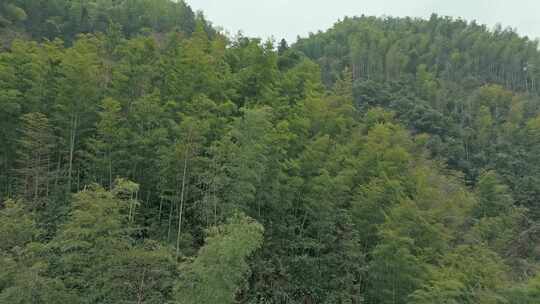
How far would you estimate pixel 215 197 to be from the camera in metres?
14.9

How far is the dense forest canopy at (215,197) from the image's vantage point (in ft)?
38.8

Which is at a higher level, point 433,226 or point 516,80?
point 516,80

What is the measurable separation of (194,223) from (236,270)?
6854mm

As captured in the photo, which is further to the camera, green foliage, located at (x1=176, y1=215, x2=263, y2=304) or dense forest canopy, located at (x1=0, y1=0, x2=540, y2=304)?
dense forest canopy, located at (x1=0, y1=0, x2=540, y2=304)

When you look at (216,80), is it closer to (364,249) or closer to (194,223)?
(194,223)

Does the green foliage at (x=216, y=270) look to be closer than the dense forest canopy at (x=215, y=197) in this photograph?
Yes

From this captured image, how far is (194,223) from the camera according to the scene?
18000mm

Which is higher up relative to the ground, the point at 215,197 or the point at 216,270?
the point at 215,197

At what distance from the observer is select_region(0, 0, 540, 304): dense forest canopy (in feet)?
38.8

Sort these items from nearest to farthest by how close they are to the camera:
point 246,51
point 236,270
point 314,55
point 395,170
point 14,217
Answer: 1. point 236,270
2. point 14,217
3. point 395,170
4. point 246,51
5. point 314,55

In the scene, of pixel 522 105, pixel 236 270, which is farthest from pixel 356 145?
pixel 522 105

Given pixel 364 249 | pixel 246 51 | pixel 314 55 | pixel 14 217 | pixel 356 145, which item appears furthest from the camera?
pixel 314 55

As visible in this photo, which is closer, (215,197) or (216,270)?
(216,270)

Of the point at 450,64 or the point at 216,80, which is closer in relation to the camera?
the point at 216,80
